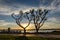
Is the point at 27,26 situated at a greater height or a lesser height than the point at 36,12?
lesser

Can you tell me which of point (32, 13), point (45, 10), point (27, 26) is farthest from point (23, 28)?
point (45, 10)

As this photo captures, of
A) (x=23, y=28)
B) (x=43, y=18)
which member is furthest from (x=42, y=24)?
(x=23, y=28)

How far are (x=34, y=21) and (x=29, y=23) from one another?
2.09 m

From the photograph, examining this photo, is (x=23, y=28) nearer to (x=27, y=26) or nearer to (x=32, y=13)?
(x=27, y=26)

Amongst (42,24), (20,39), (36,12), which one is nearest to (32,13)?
(36,12)

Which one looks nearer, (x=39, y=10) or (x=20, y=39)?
(x=20, y=39)

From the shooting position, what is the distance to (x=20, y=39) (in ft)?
69.5

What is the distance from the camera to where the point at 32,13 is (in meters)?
65.3

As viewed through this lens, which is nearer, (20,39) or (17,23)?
(20,39)

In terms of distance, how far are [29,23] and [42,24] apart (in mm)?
4912

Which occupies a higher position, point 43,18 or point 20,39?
point 43,18

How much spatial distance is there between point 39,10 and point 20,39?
143 feet

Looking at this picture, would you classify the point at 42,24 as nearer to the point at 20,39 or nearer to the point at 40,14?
the point at 40,14

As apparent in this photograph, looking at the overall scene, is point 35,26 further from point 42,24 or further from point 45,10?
point 45,10
